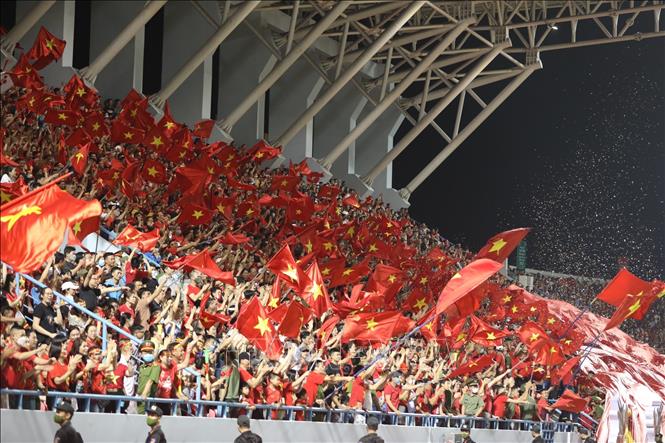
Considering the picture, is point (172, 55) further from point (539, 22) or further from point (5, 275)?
point (5, 275)

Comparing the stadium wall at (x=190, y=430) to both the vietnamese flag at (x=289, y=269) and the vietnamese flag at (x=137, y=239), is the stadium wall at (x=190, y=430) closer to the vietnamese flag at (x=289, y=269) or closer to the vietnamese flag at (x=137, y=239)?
the vietnamese flag at (x=289, y=269)

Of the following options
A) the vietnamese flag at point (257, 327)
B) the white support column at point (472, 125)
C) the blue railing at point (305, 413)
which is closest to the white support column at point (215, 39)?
the blue railing at point (305, 413)

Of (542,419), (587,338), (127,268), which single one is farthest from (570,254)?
(127,268)

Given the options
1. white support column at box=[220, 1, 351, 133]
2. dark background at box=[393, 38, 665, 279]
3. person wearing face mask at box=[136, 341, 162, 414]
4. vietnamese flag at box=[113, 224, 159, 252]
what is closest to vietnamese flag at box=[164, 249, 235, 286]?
vietnamese flag at box=[113, 224, 159, 252]

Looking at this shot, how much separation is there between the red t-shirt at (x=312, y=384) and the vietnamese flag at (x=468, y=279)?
207 cm

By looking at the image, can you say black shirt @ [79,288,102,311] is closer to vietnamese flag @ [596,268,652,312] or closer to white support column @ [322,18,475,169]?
vietnamese flag @ [596,268,652,312]

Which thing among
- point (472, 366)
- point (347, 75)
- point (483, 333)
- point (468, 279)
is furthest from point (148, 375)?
point (347, 75)

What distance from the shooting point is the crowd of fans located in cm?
1380

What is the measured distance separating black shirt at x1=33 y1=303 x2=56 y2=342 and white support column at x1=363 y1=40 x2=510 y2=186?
26.7 meters

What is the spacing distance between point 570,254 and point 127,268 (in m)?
30.1

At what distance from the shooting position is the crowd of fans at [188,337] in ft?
45.3

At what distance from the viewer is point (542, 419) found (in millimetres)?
22625

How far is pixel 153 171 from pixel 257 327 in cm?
766

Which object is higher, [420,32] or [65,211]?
[420,32]
